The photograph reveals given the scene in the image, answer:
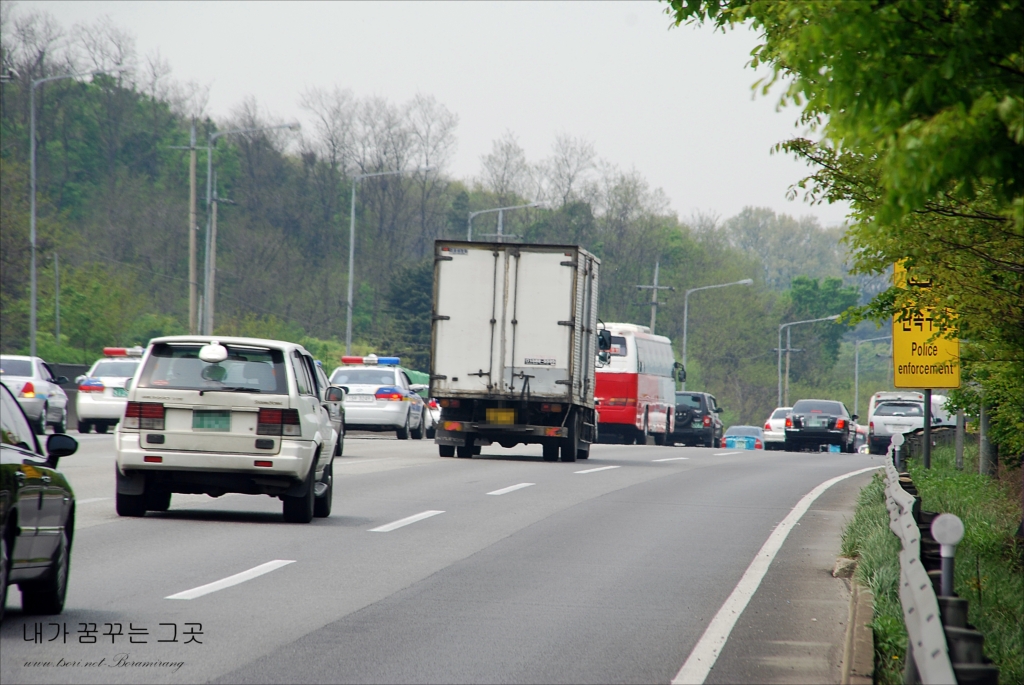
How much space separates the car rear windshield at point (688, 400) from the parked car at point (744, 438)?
5463 mm

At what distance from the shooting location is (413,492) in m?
18.7

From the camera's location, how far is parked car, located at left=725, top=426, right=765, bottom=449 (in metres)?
61.0

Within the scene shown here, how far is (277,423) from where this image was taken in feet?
44.7

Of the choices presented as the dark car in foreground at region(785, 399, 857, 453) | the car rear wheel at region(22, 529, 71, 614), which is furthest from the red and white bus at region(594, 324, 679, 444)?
the car rear wheel at region(22, 529, 71, 614)

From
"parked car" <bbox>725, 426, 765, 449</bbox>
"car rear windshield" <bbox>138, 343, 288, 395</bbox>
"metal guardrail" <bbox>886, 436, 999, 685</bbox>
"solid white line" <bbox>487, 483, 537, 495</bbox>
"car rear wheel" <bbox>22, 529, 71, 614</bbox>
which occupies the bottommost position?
"parked car" <bbox>725, 426, 765, 449</bbox>

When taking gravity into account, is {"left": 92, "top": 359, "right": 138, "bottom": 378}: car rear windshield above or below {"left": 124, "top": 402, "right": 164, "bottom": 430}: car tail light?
above

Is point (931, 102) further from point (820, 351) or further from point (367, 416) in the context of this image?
point (820, 351)

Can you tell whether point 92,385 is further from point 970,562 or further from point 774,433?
point 774,433

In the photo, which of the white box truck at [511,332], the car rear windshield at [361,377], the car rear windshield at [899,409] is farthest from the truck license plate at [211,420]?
the car rear windshield at [899,409]

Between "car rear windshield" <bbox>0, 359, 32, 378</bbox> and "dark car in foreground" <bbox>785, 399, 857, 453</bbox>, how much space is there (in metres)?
25.3

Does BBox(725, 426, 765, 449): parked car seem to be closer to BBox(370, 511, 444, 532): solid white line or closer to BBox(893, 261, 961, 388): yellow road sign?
BBox(893, 261, 961, 388): yellow road sign

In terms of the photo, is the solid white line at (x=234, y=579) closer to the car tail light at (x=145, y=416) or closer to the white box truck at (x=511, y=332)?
the car tail light at (x=145, y=416)

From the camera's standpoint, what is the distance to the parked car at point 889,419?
41031 mm

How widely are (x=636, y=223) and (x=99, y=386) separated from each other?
63.7 metres
